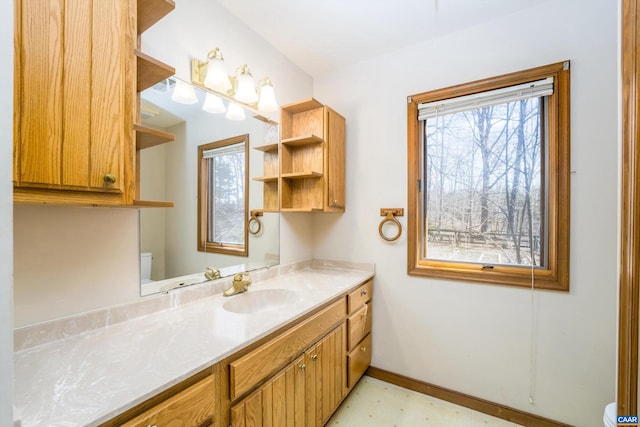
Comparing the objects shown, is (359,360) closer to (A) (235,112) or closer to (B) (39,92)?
(A) (235,112)

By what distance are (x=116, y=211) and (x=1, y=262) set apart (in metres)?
0.80

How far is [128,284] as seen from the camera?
1193mm

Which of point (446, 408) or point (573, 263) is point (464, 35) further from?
point (446, 408)

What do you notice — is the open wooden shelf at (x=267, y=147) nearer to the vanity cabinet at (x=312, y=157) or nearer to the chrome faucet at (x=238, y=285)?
the vanity cabinet at (x=312, y=157)

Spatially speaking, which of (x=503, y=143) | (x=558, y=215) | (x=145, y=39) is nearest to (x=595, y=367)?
(x=558, y=215)

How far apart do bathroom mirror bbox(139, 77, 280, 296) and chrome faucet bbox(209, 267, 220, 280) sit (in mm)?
21

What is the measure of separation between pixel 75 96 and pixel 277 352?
114 cm

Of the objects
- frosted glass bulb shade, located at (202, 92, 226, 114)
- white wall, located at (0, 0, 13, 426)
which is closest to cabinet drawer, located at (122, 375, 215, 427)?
white wall, located at (0, 0, 13, 426)

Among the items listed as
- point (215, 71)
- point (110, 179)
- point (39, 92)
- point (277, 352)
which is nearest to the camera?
point (39, 92)

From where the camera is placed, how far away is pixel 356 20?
5.76 ft

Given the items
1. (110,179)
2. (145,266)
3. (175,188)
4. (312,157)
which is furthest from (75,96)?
(312,157)

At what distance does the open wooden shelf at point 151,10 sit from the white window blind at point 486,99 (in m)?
1.64

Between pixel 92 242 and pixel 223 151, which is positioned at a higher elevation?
pixel 223 151

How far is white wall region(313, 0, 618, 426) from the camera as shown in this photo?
1494mm
